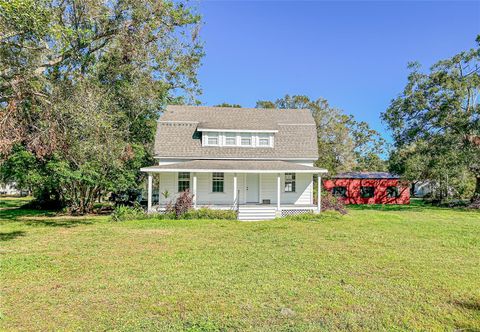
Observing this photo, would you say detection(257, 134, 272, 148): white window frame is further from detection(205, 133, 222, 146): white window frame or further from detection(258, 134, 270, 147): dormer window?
detection(205, 133, 222, 146): white window frame

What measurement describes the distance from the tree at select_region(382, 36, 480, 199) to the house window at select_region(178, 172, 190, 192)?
1900 centimetres

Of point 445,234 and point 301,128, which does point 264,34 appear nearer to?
point 301,128

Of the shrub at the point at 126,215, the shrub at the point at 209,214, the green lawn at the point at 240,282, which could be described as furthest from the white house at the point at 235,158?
the green lawn at the point at 240,282

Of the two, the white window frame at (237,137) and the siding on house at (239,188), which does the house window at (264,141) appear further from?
the siding on house at (239,188)

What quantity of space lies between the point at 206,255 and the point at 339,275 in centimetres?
339

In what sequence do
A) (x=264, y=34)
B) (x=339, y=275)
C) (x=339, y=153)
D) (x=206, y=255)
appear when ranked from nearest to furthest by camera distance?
(x=339, y=275) < (x=206, y=255) < (x=264, y=34) < (x=339, y=153)

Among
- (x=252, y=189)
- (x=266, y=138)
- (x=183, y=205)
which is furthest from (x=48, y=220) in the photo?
(x=266, y=138)

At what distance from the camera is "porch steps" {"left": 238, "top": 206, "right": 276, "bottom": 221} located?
16109mm

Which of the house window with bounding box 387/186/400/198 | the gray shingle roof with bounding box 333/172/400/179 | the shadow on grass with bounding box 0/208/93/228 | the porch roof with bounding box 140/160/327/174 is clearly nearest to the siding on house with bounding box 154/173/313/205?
the porch roof with bounding box 140/160/327/174

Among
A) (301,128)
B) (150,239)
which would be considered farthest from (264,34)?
(150,239)

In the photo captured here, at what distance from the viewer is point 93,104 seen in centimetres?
1013

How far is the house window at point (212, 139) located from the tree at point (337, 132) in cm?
1514

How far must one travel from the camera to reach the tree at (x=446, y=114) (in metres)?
23.7

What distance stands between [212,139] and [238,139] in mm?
1673
